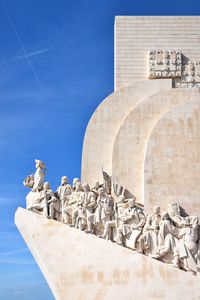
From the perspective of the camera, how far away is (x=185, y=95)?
14086 mm

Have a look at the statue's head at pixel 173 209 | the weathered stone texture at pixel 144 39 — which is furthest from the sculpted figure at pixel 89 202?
the weathered stone texture at pixel 144 39

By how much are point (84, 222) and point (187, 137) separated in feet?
11.3

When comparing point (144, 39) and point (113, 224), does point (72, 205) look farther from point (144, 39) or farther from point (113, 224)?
point (144, 39)

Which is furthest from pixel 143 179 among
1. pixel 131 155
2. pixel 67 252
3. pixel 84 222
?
pixel 67 252

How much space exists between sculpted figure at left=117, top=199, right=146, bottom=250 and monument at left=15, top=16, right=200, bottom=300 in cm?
2

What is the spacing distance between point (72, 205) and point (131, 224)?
1570mm

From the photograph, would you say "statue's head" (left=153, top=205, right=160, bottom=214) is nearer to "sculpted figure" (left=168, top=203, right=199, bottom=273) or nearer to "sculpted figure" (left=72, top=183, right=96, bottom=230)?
"sculpted figure" (left=168, top=203, right=199, bottom=273)

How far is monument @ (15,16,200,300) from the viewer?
456 inches

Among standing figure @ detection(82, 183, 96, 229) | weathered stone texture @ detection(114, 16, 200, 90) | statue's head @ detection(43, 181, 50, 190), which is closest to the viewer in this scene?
standing figure @ detection(82, 183, 96, 229)

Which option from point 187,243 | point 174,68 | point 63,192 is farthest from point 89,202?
point 174,68

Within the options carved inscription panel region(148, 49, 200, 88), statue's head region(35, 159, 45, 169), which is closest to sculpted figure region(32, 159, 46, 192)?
statue's head region(35, 159, 45, 169)

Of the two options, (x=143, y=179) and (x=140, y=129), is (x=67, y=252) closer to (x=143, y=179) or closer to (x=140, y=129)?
(x=143, y=179)

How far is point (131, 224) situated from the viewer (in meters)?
12.1

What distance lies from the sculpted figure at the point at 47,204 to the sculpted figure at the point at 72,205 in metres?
0.28
